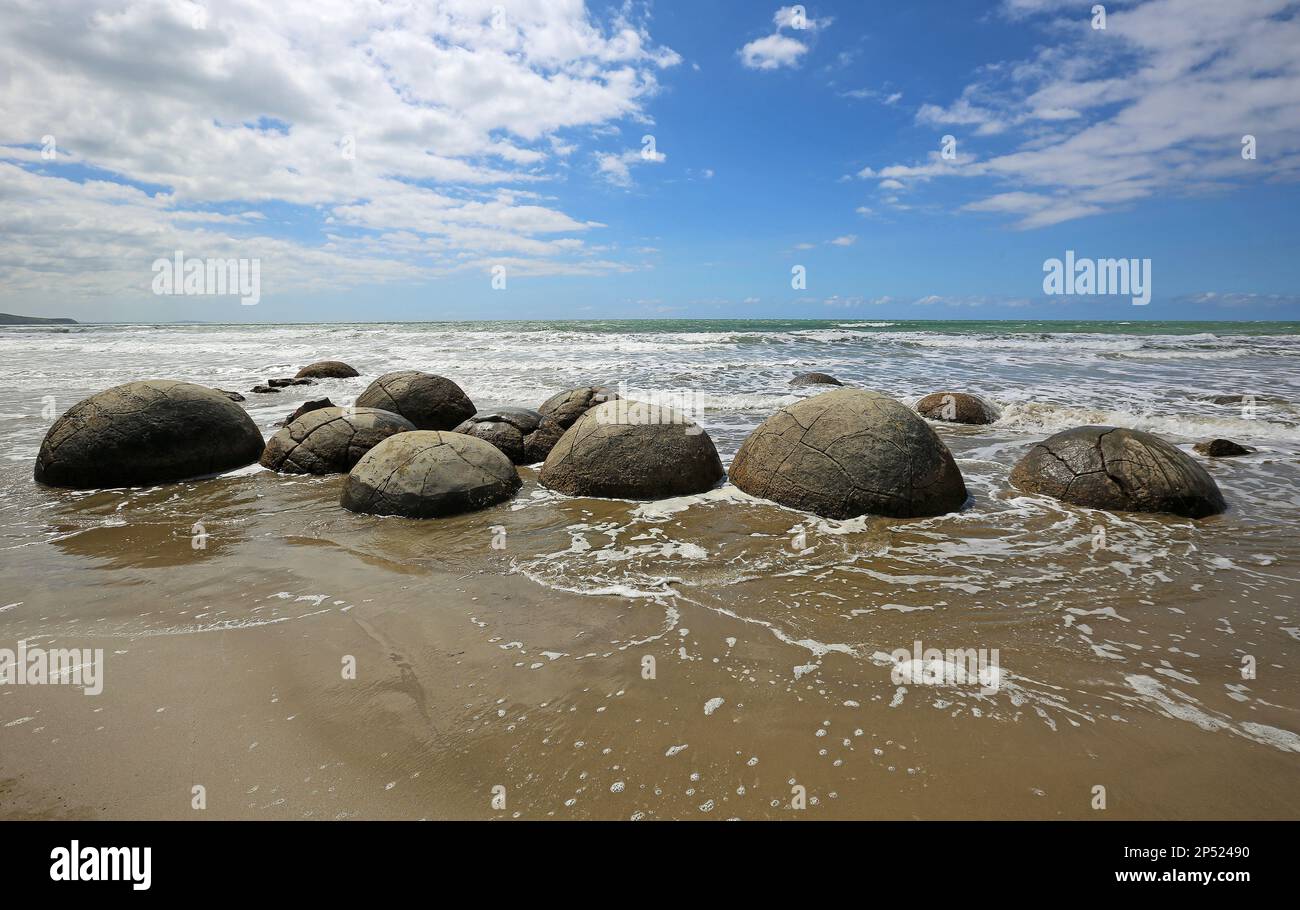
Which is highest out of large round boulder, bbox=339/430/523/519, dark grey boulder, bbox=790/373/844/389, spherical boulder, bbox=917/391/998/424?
dark grey boulder, bbox=790/373/844/389

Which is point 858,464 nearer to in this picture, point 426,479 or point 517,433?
point 426,479

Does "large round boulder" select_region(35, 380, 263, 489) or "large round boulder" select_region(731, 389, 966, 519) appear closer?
"large round boulder" select_region(731, 389, 966, 519)

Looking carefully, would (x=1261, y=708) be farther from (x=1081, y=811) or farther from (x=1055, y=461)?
(x=1055, y=461)

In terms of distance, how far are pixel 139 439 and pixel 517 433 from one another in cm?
394

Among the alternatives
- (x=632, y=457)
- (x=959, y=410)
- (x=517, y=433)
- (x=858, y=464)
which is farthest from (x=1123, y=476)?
(x=517, y=433)

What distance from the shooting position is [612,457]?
5.95m

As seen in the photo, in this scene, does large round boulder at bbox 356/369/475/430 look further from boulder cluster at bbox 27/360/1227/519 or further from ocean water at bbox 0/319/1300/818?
ocean water at bbox 0/319/1300/818

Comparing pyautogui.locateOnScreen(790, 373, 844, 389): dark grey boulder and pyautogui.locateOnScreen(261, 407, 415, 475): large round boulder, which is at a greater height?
pyautogui.locateOnScreen(790, 373, 844, 389): dark grey boulder

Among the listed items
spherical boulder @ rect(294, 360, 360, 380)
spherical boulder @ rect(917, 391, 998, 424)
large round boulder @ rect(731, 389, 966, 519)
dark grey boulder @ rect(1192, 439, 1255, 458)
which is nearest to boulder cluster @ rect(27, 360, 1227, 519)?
large round boulder @ rect(731, 389, 966, 519)

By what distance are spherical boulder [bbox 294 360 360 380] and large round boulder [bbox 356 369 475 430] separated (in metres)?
8.11

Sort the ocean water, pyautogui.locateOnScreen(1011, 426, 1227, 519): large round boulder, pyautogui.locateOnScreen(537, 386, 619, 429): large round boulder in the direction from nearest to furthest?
the ocean water → pyautogui.locateOnScreen(1011, 426, 1227, 519): large round boulder → pyautogui.locateOnScreen(537, 386, 619, 429): large round boulder

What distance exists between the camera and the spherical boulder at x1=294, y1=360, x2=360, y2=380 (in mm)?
15844

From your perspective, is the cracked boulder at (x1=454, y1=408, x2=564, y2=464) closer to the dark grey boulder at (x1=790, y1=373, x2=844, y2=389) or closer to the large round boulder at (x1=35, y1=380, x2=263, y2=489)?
the large round boulder at (x1=35, y1=380, x2=263, y2=489)

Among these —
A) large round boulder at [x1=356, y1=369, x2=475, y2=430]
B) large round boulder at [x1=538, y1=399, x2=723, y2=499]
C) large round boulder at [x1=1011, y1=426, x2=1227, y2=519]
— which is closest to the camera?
large round boulder at [x1=1011, y1=426, x2=1227, y2=519]
